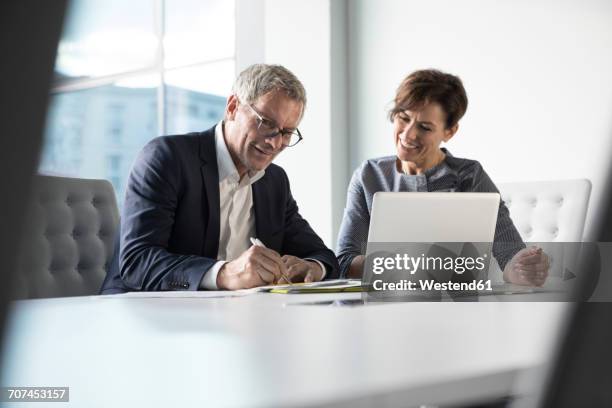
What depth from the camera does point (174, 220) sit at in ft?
7.00

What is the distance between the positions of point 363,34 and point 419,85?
1.91 metres

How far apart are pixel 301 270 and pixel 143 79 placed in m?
4.52

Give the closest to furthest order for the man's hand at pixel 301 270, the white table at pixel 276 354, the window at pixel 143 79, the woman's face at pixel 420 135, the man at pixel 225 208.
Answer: the white table at pixel 276 354, the man at pixel 225 208, the man's hand at pixel 301 270, the woman's face at pixel 420 135, the window at pixel 143 79

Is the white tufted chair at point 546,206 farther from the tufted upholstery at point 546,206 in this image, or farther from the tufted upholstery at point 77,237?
the tufted upholstery at point 77,237

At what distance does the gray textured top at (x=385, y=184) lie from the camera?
104 inches

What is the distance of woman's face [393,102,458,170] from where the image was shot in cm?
279

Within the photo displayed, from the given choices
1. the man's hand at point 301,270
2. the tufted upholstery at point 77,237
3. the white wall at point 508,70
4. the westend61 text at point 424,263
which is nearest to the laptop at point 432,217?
the westend61 text at point 424,263

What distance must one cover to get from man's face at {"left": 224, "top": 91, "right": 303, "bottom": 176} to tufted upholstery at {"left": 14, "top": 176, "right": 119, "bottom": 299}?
465 millimetres

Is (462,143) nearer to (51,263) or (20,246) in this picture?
(51,263)

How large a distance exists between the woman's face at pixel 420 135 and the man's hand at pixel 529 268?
92 cm

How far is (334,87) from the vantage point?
4.61m

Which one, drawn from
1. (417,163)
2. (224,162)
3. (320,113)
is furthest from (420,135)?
(320,113)

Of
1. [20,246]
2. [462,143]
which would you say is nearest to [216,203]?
[20,246]

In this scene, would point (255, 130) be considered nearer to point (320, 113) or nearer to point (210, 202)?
point (210, 202)
